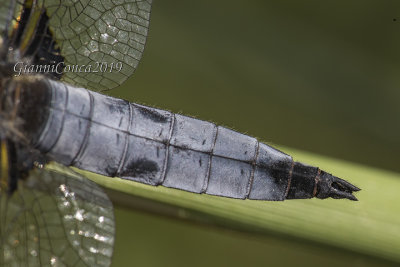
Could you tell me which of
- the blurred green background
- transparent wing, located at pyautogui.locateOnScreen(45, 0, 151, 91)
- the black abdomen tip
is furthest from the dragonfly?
the blurred green background

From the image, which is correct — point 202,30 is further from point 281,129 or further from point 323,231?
point 323,231

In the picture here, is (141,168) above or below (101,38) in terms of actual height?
below

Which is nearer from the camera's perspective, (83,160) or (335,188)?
(335,188)

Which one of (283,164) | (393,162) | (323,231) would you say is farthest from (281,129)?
(323,231)

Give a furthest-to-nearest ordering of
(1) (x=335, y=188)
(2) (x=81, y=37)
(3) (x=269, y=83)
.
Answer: (3) (x=269, y=83)
(2) (x=81, y=37)
(1) (x=335, y=188)

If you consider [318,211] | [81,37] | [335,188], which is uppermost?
[81,37]

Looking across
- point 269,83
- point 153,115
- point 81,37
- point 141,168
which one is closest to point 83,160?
point 141,168

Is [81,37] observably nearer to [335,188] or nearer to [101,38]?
[101,38]
